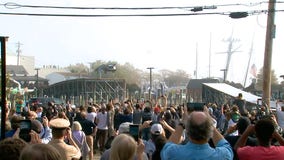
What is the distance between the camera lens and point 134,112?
16.7 meters

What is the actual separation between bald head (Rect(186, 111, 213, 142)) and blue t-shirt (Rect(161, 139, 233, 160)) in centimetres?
11

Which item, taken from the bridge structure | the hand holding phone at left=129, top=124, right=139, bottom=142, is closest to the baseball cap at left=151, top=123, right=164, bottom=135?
the hand holding phone at left=129, top=124, right=139, bottom=142

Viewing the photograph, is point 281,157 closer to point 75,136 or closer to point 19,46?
point 75,136

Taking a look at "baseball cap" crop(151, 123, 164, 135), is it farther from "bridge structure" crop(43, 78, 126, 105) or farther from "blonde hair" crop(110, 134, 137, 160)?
"bridge structure" crop(43, 78, 126, 105)

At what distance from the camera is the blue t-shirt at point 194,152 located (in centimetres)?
390

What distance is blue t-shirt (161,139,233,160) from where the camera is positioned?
3898mm

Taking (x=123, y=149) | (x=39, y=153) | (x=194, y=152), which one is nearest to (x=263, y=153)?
(x=194, y=152)

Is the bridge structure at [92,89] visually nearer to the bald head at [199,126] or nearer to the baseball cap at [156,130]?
the baseball cap at [156,130]

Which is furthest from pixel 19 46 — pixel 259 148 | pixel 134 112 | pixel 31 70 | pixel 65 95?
pixel 259 148

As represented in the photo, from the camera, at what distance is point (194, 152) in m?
3.90

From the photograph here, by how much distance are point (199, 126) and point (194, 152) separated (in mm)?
258

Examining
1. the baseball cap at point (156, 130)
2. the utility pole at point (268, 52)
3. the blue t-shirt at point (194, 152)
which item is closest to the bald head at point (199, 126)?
the blue t-shirt at point (194, 152)

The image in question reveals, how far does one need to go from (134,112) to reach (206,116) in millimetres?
12942

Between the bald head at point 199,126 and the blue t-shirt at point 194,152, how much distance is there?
11 cm
